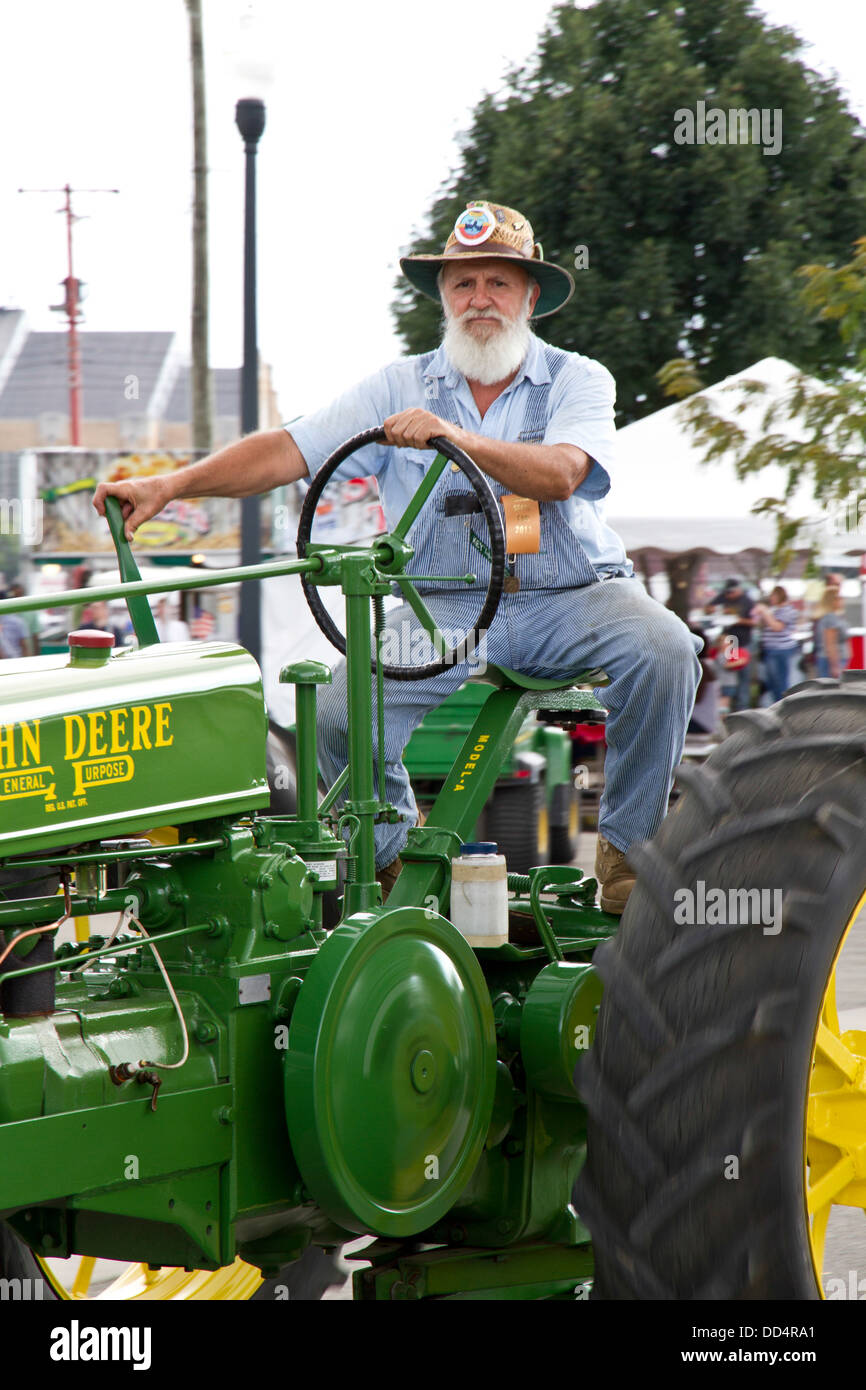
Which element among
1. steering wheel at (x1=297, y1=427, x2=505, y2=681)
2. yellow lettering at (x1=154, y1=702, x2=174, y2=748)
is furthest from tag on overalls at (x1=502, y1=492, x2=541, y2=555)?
yellow lettering at (x1=154, y1=702, x2=174, y2=748)

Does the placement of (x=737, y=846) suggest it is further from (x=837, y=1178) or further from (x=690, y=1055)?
(x=837, y=1178)

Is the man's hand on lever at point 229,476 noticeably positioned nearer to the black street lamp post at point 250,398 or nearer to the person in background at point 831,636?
the black street lamp post at point 250,398

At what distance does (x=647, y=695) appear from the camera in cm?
331

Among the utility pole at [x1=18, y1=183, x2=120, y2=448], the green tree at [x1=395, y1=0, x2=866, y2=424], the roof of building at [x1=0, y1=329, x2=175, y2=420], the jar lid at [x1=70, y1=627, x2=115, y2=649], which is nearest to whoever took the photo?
the jar lid at [x1=70, y1=627, x2=115, y2=649]

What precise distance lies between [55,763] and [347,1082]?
2.26 feet

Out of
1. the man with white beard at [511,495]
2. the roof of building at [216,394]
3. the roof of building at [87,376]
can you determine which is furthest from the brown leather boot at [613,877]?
the roof of building at [87,376]

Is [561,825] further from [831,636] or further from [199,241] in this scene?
[199,241]

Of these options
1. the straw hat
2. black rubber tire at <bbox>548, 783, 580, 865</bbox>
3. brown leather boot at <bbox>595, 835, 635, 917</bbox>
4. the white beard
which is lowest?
black rubber tire at <bbox>548, 783, 580, 865</bbox>

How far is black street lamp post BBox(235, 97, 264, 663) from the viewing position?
9.28 meters

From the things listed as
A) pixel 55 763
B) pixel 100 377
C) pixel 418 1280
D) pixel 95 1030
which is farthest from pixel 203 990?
pixel 100 377

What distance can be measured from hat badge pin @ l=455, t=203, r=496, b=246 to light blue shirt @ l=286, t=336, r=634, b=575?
25 centimetres

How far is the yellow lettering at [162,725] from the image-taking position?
101 inches

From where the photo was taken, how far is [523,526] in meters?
3.38

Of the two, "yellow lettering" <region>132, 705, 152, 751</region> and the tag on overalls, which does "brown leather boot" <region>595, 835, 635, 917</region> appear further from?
"yellow lettering" <region>132, 705, 152, 751</region>
